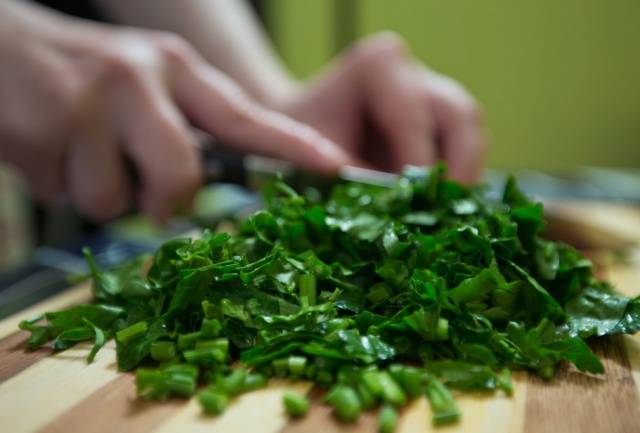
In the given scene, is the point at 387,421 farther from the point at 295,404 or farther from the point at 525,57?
the point at 525,57

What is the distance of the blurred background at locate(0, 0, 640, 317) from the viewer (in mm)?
3520

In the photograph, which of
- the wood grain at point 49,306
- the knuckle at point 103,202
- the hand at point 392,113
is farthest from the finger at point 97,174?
the hand at point 392,113

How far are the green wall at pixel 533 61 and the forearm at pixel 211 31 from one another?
62.2 inches

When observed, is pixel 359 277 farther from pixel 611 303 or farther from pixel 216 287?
pixel 611 303

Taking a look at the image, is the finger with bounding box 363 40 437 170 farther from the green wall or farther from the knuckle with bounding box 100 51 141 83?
the green wall

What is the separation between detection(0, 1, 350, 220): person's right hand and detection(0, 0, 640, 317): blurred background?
7.70 ft

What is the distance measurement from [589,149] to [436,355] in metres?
3.30

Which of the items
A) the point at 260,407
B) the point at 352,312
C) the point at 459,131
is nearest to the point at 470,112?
the point at 459,131

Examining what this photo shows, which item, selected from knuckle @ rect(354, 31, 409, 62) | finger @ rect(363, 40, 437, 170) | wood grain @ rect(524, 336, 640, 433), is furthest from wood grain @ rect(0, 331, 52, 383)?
knuckle @ rect(354, 31, 409, 62)

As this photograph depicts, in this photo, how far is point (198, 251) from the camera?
78cm

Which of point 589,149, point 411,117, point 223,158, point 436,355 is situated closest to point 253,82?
point 411,117

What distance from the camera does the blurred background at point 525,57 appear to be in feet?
11.5

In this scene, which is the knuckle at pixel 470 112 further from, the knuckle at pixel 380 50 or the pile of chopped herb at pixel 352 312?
the pile of chopped herb at pixel 352 312

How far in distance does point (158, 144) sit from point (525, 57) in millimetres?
2818
